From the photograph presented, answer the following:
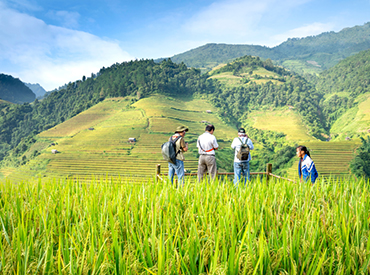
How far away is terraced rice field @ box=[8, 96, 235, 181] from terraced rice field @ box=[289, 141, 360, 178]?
93.4 ft

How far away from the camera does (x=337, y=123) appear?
109750 mm

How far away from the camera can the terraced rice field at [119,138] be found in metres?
66.6

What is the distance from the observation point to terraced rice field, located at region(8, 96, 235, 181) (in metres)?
66.6

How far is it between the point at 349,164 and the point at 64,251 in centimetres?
7414

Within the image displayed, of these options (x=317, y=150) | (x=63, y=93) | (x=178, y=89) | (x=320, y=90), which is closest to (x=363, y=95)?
(x=320, y=90)

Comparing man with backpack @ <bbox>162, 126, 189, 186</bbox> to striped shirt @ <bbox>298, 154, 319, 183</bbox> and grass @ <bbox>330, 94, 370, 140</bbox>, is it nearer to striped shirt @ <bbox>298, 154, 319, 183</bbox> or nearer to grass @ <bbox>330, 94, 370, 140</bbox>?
striped shirt @ <bbox>298, 154, 319, 183</bbox>

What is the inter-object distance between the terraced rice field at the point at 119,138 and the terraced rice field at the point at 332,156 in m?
28.5

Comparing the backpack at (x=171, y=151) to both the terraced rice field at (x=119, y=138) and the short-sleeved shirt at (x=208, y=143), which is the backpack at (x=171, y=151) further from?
the terraced rice field at (x=119, y=138)

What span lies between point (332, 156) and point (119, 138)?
65.0 meters

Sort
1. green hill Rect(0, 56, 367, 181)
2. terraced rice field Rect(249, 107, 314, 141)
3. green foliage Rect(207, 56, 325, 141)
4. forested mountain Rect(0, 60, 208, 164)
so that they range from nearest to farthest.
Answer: green hill Rect(0, 56, 367, 181)
terraced rice field Rect(249, 107, 314, 141)
green foliage Rect(207, 56, 325, 141)
forested mountain Rect(0, 60, 208, 164)

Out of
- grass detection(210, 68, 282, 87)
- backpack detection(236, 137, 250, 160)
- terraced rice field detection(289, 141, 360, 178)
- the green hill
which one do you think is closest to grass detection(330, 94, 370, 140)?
the green hill

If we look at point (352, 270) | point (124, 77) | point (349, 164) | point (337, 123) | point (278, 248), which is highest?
point (124, 77)

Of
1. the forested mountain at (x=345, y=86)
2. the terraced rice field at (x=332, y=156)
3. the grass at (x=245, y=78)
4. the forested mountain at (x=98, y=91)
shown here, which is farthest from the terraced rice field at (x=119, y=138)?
the forested mountain at (x=345, y=86)

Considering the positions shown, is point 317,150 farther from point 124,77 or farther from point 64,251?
point 124,77
